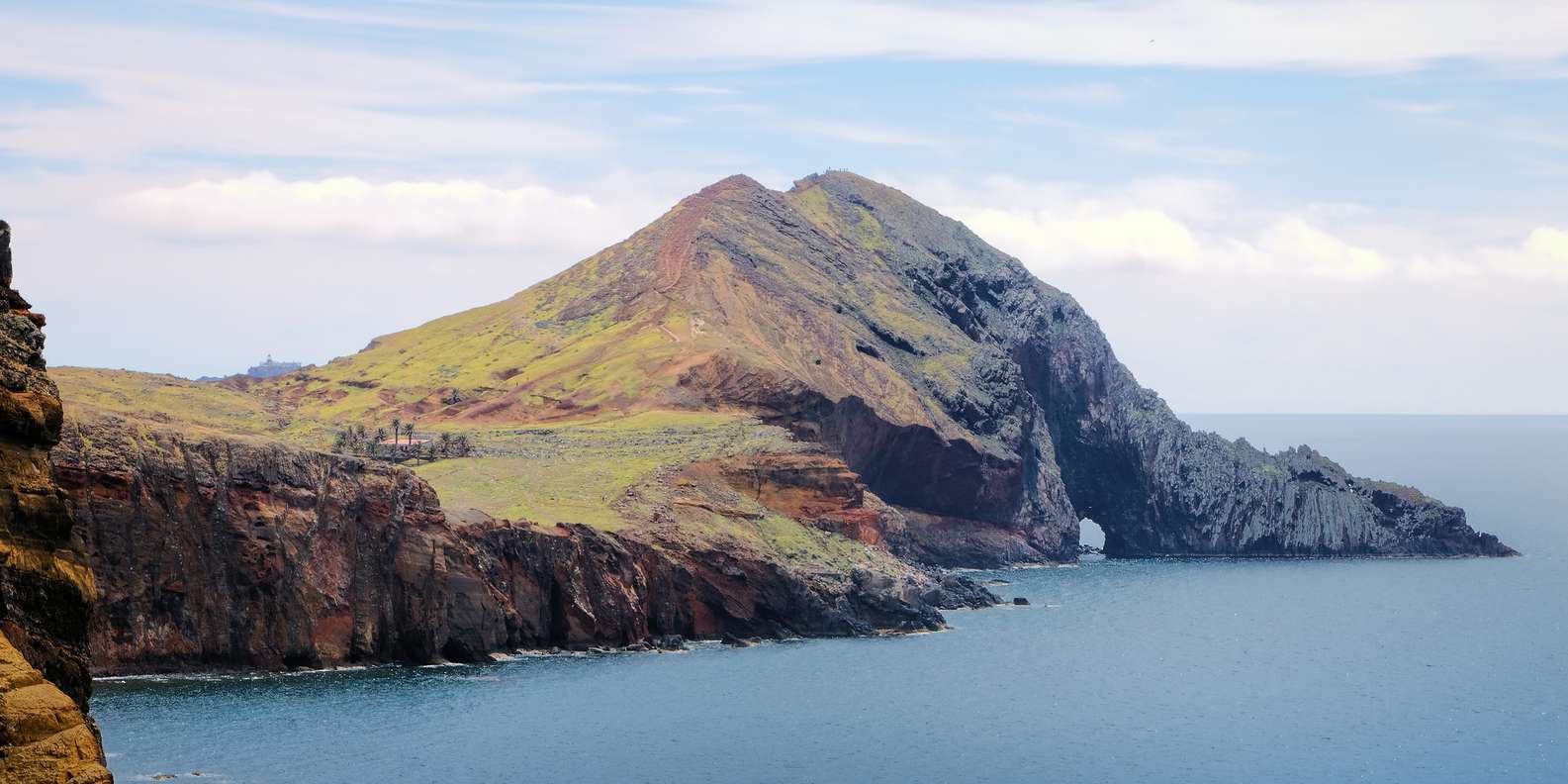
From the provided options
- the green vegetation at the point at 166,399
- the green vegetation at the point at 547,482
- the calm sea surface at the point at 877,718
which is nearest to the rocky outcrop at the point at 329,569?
the calm sea surface at the point at 877,718

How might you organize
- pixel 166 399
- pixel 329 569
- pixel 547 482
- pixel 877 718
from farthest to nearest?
1. pixel 547 482
2. pixel 166 399
3. pixel 329 569
4. pixel 877 718

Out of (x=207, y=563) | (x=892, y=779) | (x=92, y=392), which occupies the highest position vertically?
(x=92, y=392)

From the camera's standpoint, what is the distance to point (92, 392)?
171 m

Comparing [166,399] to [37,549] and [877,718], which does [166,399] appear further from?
[37,549]

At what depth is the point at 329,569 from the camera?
5758 inches

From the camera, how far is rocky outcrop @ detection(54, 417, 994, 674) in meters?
136

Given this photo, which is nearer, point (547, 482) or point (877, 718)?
point (877, 718)

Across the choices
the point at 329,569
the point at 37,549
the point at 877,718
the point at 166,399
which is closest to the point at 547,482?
the point at 166,399

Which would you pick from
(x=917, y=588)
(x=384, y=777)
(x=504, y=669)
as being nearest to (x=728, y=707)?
(x=504, y=669)

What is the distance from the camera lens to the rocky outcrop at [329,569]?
136 meters

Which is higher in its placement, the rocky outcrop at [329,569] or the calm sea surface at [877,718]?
the rocky outcrop at [329,569]

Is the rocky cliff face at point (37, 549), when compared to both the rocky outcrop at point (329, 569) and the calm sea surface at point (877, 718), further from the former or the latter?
the rocky outcrop at point (329, 569)

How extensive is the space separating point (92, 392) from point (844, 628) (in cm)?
6946

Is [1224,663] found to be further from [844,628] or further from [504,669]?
[504,669]
